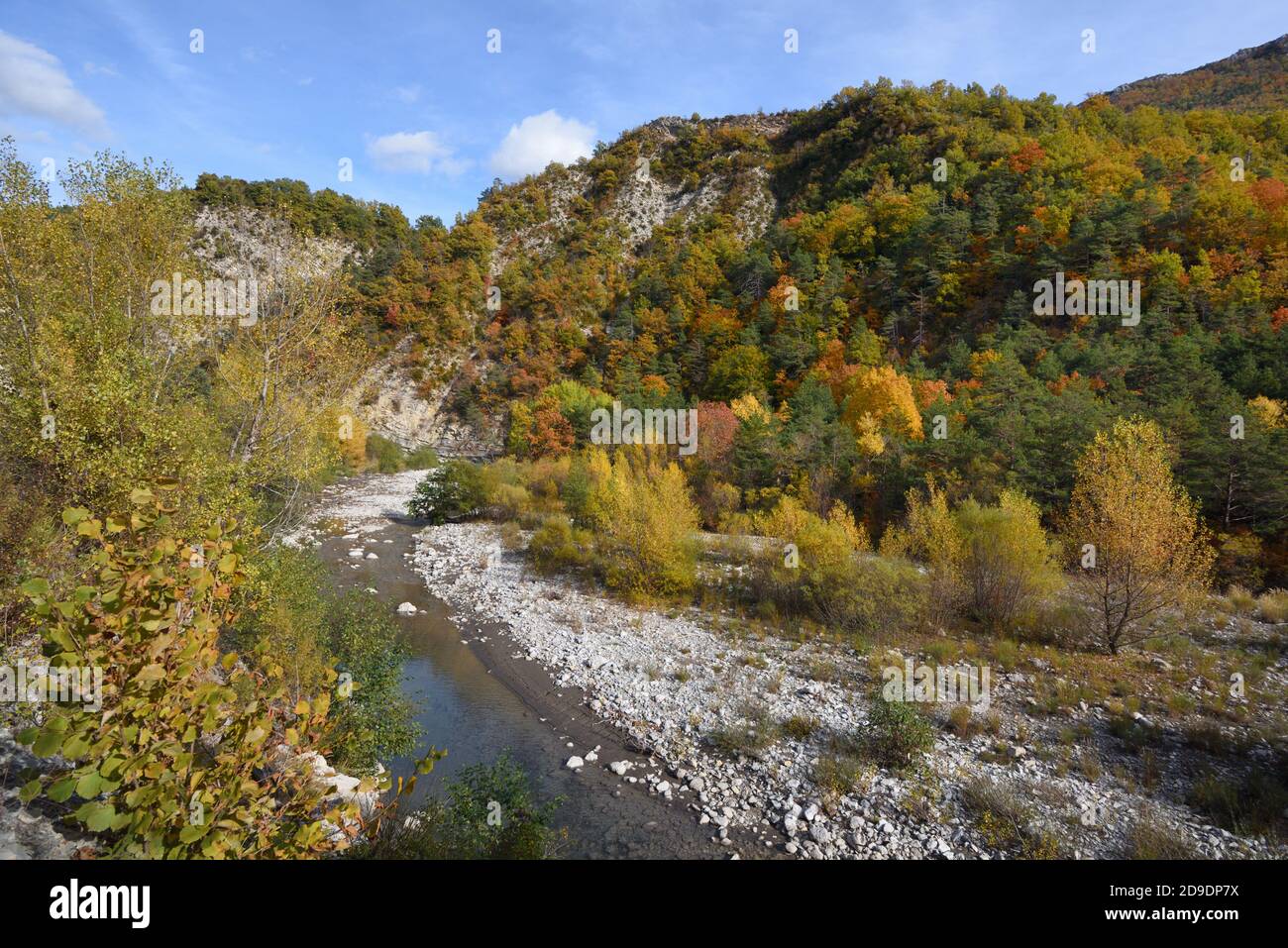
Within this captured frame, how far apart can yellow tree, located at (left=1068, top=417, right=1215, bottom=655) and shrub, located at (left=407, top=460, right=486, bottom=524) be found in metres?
32.4

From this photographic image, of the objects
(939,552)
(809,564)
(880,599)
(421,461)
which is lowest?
(880,599)

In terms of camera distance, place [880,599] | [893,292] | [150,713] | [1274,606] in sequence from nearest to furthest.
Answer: [150,713] → [1274,606] → [880,599] → [893,292]

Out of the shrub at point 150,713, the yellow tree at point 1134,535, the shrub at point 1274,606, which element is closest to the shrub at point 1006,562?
the yellow tree at point 1134,535

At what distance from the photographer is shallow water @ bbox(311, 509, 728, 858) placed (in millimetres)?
10281

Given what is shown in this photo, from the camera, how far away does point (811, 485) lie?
29297 millimetres

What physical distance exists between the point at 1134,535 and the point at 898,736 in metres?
9.08

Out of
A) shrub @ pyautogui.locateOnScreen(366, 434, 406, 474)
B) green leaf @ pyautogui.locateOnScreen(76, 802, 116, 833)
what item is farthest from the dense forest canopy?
green leaf @ pyautogui.locateOnScreen(76, 802, 116, 833)

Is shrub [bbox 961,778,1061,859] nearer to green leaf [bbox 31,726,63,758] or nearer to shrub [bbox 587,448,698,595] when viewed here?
green leaf [bbox 31,726,63,758]

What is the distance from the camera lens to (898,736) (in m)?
12.3

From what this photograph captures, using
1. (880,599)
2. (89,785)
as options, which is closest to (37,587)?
(89,785)

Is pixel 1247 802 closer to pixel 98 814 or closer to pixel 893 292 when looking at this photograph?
pixel 98 814

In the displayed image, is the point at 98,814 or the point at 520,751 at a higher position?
the point at 98,814

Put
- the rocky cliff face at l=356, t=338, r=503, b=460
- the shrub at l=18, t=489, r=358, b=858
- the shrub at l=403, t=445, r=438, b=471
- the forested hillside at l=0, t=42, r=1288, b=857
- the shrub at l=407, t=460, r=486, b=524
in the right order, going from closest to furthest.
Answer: the shrub at l=18, t=489, r=358, b=858, the forested hillside at l=0, t=42, r=1288, b=857, the shrub at l=407, t=460, r=486, b=524, the shrub at l=403, t=445, r=438, b=471, the rocky cliff face at l=356, t=338, r=503, b=460
